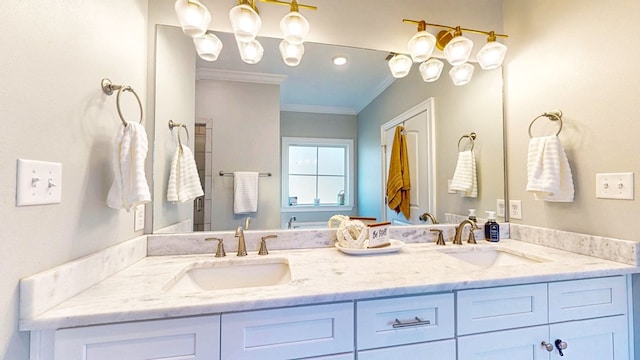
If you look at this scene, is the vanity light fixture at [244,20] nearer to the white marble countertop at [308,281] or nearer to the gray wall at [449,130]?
the gray wall at [449,130]

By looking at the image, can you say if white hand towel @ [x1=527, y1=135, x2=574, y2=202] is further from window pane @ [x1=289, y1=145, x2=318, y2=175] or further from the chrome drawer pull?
window pane @ [x1=289, y1=145, x2=318, y2=175]

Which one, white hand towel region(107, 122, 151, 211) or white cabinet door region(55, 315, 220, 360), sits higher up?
white hand towel region(107, 122, 151, 211)

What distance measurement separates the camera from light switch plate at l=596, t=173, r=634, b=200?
40.8 inches

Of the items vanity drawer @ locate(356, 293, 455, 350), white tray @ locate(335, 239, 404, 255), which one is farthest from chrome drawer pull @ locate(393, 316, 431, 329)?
white tray @ locate(335, 239, 404, 255)

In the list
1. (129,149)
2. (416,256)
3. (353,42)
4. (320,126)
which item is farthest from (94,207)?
(353,42)

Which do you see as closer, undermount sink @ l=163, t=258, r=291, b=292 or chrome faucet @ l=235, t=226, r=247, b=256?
undermount sink @ l=163, t=258, r=291, b=292

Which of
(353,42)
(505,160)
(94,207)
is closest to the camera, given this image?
(94,207)

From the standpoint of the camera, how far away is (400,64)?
1.52 m

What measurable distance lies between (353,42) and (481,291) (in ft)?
4.30

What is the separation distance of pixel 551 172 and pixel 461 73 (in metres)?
0.73

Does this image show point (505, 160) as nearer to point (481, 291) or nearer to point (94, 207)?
point (481, 291)

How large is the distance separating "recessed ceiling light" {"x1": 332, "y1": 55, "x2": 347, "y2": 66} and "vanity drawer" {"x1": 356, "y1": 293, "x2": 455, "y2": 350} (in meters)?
1.25

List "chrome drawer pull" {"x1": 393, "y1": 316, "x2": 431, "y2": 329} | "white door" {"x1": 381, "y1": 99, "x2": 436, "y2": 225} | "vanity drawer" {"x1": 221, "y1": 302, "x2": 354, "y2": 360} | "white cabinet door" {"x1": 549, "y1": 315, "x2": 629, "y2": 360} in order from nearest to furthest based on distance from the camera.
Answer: "vanity drawer" {"x1": 221, "y1": 302, "x2": 354, "y2": 360} < "chrome drawer pull" {"x1": 393, "y1": 316, "x2": 431, "y2": 329} < "white cabinet door" {"x1": 549, "y1": 315, "x2": 629, "y2": 360} < "white door" {"x1": 381, "y1": 99, "x2": 436, "y2": 225}

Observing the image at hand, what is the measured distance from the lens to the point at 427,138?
5.66ft
